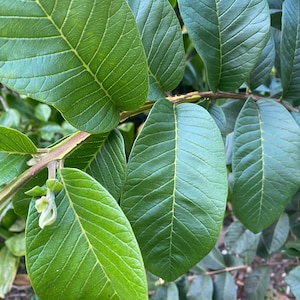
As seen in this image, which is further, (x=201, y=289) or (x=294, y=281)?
(x=201, y=289)

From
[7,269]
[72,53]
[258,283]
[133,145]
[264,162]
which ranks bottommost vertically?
[7,269]

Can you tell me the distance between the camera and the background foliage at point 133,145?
393 millimetres

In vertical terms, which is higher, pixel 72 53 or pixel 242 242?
pixel 72 53

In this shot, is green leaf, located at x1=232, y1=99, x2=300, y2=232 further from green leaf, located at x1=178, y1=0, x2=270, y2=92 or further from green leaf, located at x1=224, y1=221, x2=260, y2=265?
green leaf, located at x1=224, y1=221, x2=260, y2=265

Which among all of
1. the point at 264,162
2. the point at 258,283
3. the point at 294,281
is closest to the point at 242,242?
the point at 258,283

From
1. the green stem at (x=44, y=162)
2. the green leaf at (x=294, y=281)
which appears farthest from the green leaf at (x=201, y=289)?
the green stem at (x=44, y=162)

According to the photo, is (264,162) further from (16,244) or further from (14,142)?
(16,244)

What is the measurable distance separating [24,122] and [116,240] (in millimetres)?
1478

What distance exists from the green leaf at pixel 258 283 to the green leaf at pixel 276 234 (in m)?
0.10

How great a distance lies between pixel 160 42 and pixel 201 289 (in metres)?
0.77

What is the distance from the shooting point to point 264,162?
62 cm

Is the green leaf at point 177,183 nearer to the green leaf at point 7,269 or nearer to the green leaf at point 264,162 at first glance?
the green leaf at point 264,162

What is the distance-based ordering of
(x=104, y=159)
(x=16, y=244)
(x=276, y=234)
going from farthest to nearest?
(x=16, y=244) < (x=276, y=234) < (x=104, y=159)

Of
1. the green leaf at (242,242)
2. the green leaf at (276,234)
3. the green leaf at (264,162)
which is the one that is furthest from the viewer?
the green leaf at (242,242)
